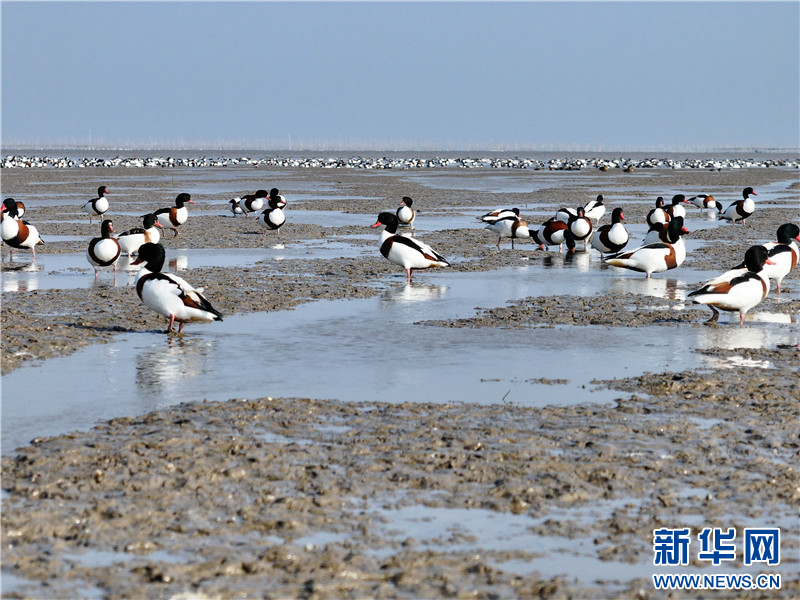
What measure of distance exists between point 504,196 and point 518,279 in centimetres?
2873

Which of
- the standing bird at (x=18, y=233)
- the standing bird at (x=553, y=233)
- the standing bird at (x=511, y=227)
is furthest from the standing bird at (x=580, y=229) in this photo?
the standing bird at (x=18, y=233)

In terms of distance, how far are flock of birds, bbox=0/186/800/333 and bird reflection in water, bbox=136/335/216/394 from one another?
0.44 m

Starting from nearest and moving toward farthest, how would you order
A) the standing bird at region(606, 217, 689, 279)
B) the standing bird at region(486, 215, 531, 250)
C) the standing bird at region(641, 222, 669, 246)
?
1. the standing bird at region(606, 217, 689, 279)
2. the standing bird at region(641, 222, 669, 246)
3. the standing bird at region(486, 215, 531, 250)

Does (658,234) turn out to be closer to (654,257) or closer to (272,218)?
(654,257)

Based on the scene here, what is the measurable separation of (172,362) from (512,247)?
14.0m

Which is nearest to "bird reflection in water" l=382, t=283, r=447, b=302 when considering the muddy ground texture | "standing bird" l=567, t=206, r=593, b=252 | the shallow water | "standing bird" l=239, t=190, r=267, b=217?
the shallow water

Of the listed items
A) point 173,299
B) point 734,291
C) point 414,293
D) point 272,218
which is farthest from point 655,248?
point 272,218

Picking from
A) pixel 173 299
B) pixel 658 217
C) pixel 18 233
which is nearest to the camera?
pixel 173 299

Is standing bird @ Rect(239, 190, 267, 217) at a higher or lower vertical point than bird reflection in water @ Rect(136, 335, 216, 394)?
higher

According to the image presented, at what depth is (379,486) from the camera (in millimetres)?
6691

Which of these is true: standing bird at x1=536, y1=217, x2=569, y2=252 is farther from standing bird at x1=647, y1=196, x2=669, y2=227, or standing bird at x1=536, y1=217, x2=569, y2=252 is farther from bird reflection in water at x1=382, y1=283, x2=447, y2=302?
bird reflection in water at x1=382, y1=283, x2=447, y2=302

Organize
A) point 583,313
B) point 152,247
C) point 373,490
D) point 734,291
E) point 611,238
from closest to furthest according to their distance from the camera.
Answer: point 373,490, point 734,291, point 152,247, point 583,313, point 611,238

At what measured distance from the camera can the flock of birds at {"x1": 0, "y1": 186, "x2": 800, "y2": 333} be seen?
40.1 ft

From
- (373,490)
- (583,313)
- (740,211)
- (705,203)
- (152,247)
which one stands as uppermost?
(705,203)
